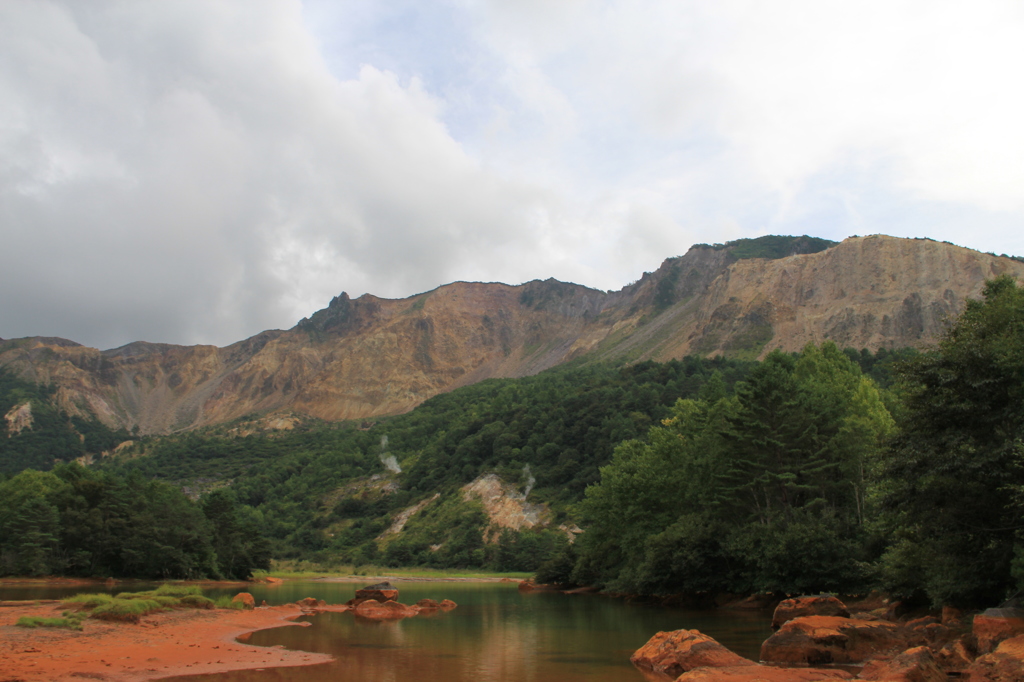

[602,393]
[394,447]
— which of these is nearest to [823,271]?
[602,393]

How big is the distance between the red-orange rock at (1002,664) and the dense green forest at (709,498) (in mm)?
2338

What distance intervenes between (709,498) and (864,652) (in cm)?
2348

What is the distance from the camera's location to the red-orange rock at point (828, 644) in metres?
20.3

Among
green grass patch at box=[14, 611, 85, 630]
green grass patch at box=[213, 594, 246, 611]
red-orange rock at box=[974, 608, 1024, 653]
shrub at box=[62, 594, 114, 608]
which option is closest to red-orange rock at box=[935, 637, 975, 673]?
red-orange rock at box=[974, 608, 1024, 653]

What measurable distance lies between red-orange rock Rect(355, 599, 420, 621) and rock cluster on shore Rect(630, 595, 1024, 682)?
69.1 feet

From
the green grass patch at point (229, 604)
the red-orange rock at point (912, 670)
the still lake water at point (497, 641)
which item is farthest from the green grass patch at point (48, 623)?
the red-orange rock at point (912, 670)

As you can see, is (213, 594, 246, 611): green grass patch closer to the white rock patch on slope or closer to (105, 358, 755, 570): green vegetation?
(105, 358, 755, 570): green vegetation

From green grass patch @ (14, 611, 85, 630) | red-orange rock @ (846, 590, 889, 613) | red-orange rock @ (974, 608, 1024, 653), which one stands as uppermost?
red-orange rock @ (974, 608, 1024, 653)

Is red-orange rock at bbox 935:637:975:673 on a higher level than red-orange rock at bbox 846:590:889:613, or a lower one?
higher

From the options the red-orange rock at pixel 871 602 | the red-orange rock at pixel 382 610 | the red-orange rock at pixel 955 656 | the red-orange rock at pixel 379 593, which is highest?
the red-orange rock at pixel 955 656

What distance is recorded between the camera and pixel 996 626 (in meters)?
17.0

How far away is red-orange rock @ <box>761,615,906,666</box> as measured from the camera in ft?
66.5

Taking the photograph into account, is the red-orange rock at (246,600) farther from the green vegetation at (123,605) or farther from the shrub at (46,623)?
the shrub at (46,623)

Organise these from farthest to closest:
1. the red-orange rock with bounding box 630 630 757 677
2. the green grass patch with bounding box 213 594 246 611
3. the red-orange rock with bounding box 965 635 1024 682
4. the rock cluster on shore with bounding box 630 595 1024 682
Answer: the green grass patch with bounding box 213 594 246 611, the red-orange rock with bounding box 630 630 757 677, the rock cluster on shore with bounding box 630 595 1024 682, the red-orange rock with bounding box 965 635 1024 682
